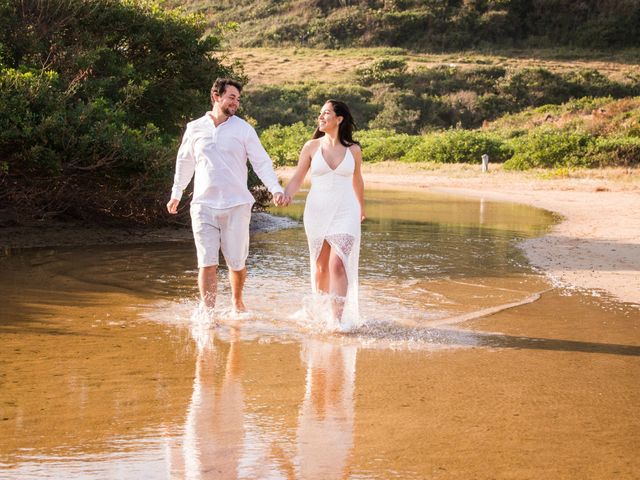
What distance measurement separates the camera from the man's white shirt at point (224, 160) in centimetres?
802

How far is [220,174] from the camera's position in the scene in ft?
26.3

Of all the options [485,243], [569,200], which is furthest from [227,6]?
[485,243]

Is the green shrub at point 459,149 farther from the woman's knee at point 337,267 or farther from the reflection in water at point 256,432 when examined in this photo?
the reflection in water at point 256,432

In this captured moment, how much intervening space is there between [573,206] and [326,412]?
17893 mm

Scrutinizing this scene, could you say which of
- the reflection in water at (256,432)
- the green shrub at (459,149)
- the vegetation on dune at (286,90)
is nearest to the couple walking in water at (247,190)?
the reflection in water at (256,432)

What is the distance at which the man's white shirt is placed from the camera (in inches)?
316

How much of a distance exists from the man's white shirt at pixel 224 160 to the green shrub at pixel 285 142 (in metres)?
29.1

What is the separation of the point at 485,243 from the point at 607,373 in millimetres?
8616

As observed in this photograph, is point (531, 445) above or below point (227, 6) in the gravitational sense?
below

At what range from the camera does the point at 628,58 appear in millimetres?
73750

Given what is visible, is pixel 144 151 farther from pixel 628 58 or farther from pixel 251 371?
pixel 628 58

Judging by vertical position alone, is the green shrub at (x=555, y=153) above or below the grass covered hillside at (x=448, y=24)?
below

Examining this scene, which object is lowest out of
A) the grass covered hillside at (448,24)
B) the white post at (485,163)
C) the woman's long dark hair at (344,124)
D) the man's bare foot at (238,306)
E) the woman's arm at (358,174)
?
the man's bare foot at (238,306)

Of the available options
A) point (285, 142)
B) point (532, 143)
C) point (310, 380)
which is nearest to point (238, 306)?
point (310, 380)
